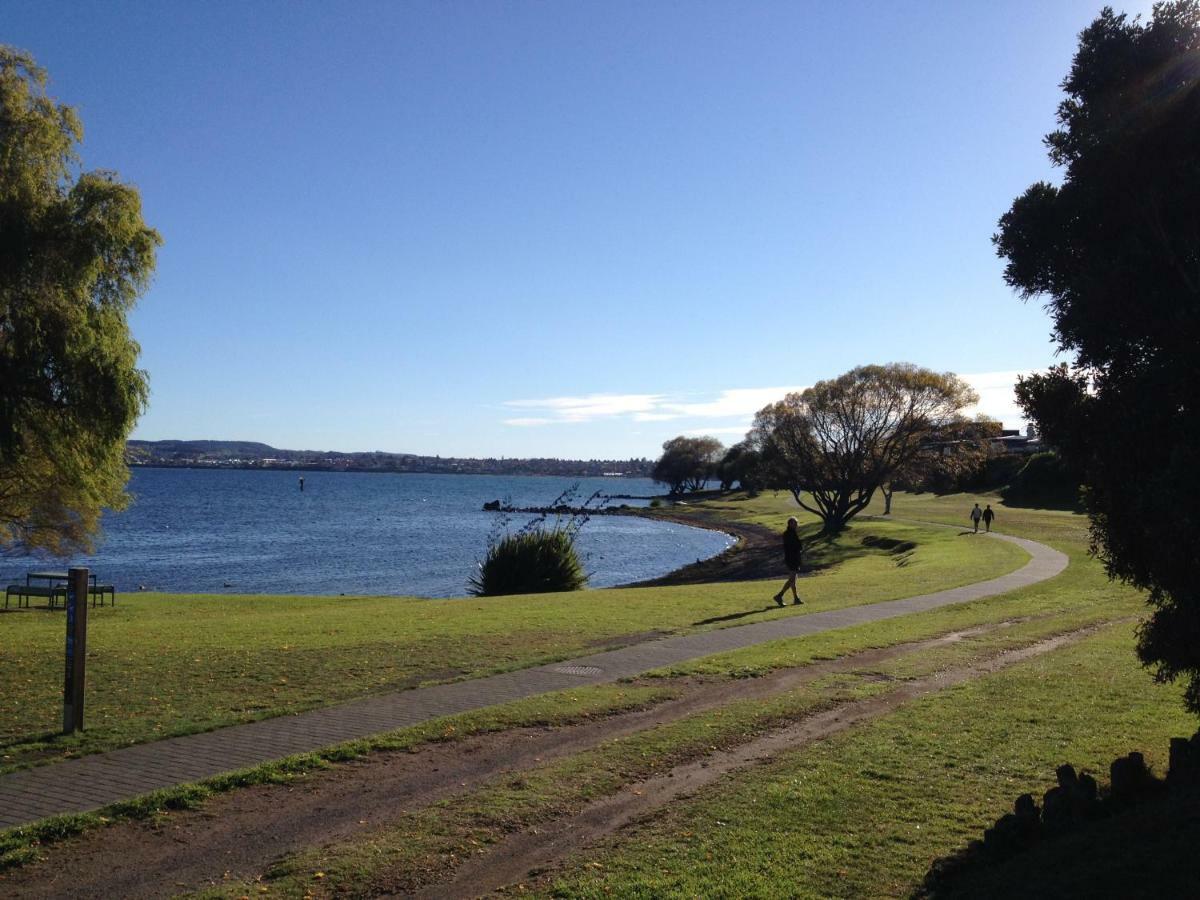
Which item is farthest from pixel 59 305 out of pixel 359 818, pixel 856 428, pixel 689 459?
pixel 689 459

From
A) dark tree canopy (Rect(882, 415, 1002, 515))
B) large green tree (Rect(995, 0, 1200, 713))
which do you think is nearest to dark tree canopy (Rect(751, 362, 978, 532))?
dark tree canopy (Rect(882, 415, 1002, 515))

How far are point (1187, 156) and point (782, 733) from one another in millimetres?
5864

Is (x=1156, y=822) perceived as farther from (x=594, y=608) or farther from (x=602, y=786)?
(x=594, y=608)

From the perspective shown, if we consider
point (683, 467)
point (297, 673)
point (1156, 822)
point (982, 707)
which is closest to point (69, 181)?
point (297, 673)

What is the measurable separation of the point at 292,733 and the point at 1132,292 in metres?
7.94

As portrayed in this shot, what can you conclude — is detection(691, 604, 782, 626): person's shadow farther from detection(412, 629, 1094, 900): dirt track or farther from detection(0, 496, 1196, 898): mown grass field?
detection(412, 629, 1094, 900): dirt track

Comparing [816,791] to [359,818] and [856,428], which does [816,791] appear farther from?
[856,428]

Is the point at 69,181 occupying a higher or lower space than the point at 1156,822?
higher

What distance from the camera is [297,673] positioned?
472 inches

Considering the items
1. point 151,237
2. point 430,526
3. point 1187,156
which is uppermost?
point 151,237

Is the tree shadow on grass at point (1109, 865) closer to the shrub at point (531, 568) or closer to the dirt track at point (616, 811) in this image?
the dirt track at point (616, 811)

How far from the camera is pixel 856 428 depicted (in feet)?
186

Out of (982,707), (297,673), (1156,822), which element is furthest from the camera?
(297,673)

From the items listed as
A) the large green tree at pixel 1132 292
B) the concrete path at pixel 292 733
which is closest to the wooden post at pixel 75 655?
the concrete path at pixel 292 733
